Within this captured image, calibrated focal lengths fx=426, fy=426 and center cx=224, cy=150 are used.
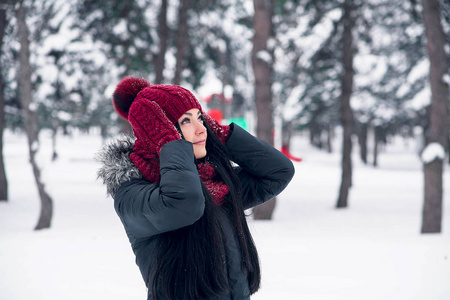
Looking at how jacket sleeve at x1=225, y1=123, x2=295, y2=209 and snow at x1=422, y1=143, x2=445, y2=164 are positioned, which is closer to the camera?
jacket sleeve at x1=225, y1=123, x2=295, y2=209

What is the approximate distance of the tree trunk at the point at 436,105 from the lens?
308 inches

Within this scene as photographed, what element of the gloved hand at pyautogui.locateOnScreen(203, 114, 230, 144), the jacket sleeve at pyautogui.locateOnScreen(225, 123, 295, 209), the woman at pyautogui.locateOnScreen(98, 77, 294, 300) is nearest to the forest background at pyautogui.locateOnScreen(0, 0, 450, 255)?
the jacket sleeve at pyautogui.locateOnScreen(225, 123, 295, 209)

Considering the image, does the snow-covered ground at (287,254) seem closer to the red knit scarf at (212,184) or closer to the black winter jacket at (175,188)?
the black winter jacket at (175,188)

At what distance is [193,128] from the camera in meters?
1.99

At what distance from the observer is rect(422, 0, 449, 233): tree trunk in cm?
782

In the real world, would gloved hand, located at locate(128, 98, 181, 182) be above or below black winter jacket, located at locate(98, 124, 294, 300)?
above

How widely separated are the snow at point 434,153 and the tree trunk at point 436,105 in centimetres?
7

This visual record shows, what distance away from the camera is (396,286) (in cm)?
534

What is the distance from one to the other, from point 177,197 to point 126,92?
0.70 metres

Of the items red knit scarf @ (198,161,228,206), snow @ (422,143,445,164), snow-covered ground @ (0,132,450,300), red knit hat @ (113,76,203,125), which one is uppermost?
red knit hat @ (113,76,203,125)

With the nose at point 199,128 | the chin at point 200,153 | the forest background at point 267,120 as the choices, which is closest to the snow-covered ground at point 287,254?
the forest background at point 267,120

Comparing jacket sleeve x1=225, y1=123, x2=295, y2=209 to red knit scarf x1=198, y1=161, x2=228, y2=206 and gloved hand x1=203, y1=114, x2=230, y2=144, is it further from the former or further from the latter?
red knit scarf x1=198, y1=161, x2=228, y2=206

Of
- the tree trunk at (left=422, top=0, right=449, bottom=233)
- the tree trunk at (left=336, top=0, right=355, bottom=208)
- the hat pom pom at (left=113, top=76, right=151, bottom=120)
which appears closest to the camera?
the hat pom pom at (left=113, top=76, right=151, bottom=120)

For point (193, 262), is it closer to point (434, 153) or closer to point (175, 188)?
point (175, 188)
